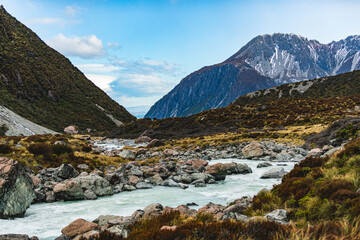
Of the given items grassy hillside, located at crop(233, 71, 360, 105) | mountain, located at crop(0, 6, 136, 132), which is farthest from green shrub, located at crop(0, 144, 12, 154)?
grassy hillside, located at crop(233, 71, 360, 105)

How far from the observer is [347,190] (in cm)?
745

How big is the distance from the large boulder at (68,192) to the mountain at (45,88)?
3022 inches

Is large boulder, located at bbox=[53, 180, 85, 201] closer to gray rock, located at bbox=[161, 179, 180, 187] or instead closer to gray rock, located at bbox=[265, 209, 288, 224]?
gray rock, located at bbox=[161, 179, 180, 187]

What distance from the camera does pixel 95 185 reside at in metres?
16.4

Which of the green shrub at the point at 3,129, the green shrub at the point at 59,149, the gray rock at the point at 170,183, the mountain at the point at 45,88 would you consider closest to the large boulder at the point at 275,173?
the gray rock at the point at 170,183

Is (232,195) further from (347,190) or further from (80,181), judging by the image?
(80,181)

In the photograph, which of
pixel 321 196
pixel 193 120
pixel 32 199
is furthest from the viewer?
pixel 193 120

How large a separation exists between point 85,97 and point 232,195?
408 ft

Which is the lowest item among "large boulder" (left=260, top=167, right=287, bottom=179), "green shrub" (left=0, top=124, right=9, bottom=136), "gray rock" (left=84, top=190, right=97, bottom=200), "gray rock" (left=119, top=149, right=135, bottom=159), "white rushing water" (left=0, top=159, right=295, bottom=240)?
"white rushing water" (left=0, top=159, right=295, bottom=240)

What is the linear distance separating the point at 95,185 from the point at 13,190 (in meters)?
5.20

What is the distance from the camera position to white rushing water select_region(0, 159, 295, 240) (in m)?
10.6

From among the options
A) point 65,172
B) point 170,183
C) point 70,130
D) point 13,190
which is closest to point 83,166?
point 65,172

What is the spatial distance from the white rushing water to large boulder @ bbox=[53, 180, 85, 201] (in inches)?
20.2

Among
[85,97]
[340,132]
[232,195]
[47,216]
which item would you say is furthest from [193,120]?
[85,97]
